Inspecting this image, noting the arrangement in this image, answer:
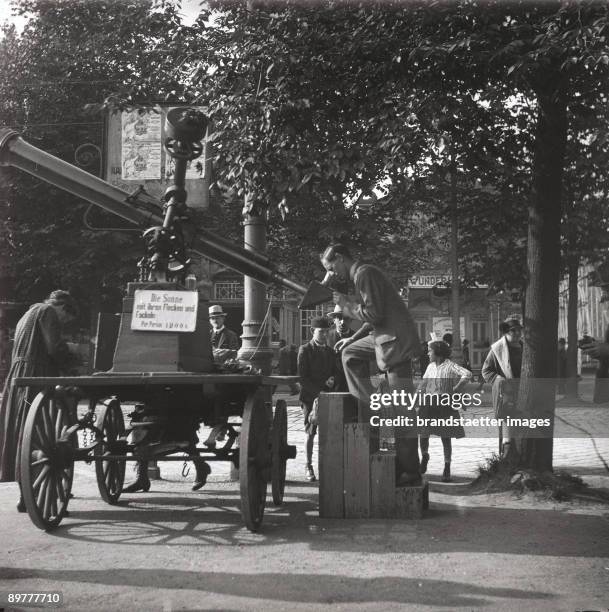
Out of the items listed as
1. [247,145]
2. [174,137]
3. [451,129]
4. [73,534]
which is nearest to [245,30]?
[247,145]

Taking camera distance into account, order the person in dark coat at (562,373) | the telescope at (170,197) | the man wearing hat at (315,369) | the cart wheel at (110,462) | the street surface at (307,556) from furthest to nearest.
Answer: the person in dark coat at (562,373) → the man wearing hat at (315,369) → the cart wheel at (110,462) → the telescope at (170,197) → the street surface at (307,556)

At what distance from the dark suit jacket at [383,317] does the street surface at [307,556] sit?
1.36m

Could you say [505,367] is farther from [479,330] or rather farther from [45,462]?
[479,330]

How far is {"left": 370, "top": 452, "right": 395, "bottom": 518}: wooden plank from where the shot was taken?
6.50m

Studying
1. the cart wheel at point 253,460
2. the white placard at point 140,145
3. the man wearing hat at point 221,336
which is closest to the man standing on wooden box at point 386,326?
the cart wheel at point 253,460

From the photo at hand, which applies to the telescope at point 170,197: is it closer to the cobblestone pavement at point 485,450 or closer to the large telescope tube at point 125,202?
the large telescope tube at point 125,202

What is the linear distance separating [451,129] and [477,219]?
692cm

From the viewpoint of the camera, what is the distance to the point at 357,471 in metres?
6.59

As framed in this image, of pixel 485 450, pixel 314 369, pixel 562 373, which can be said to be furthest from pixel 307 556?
pixel 562 373

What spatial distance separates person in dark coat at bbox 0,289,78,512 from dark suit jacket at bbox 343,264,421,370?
2.98 meters

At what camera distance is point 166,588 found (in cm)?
442

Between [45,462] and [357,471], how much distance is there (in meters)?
2.47

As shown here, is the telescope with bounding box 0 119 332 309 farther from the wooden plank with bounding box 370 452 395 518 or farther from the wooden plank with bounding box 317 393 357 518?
the wooden plank with bounding box 370 452 395 518

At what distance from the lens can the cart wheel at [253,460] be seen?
18.4ft
